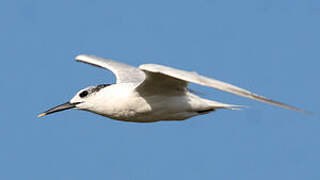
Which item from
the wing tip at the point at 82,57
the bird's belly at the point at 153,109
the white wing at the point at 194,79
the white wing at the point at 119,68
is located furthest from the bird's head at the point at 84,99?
the wing tip at the point at 82,57

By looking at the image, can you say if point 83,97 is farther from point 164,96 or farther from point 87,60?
point 87,60

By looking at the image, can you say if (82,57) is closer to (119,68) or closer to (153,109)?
(119,68)

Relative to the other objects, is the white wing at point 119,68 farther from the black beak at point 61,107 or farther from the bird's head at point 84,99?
the black beak at point 61,107

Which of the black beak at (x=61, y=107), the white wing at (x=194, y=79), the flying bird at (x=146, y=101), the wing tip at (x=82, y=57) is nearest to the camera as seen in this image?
the white wing at (x=194, y=79)

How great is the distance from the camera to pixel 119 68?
16.1 meters

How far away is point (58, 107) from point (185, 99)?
2649mm

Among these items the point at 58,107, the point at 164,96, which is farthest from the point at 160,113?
the point at 58,107

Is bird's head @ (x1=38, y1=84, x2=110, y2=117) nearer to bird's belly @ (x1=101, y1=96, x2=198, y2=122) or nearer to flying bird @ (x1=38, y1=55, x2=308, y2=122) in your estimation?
flying bird @ (x1=38, y1=55, x2=308, y2=122)

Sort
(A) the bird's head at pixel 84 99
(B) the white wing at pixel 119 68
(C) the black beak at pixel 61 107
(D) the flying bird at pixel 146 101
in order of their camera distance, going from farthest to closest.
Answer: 1. (B) the white wing at pixel 119 68
2. (C) the black beak at pixel 61 107
3. (A) the bird's head at pixel 84 99
4. (D) the flying bird at pixel 146 101

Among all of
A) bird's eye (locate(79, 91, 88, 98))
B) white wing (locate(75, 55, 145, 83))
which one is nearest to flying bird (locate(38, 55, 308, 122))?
bird's eye (locate(79, 91, 88, 98))

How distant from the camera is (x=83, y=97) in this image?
13.4 m

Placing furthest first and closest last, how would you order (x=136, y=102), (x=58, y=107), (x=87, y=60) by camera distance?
(x=87, y=60) → (x=58, y=107) → (x=136, y=102)

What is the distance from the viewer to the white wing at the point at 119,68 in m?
15.3

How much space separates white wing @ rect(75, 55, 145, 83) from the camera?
15316 mm
